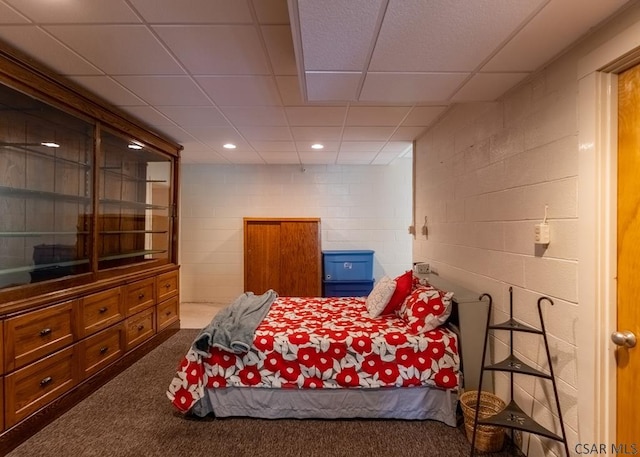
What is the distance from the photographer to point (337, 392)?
2162mm

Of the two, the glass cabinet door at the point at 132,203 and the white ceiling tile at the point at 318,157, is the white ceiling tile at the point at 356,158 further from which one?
the glass cabinet door at the point at 132,203

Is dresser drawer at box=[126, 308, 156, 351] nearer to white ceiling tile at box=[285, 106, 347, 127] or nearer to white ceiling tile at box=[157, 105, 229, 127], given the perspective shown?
white ceiling tile at box=[157, 105, 229, 127]

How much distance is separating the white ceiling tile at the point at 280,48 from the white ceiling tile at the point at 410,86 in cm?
49

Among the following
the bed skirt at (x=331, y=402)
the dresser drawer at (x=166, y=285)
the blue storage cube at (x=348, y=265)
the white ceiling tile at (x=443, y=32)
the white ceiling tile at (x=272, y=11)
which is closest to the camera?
the white ceiling tile at (x=443, y=32)

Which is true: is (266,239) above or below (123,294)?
above

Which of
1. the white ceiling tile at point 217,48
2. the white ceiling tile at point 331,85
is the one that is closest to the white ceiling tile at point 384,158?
the white ceiling tile at point 331,85

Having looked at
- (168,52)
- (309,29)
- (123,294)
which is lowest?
(123,294)

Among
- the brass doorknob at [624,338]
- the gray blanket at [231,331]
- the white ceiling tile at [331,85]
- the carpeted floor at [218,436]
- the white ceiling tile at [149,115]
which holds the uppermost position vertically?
the white ceiling tile at [149,115]

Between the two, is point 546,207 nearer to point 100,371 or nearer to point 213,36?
point 213,36

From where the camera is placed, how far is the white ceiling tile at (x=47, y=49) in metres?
1.71

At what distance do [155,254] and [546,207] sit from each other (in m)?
3.77

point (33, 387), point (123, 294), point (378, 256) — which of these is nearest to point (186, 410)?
point (33, 387)

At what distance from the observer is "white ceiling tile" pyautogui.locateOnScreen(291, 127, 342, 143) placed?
3.31 m

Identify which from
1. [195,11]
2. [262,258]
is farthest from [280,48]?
[262,258]
